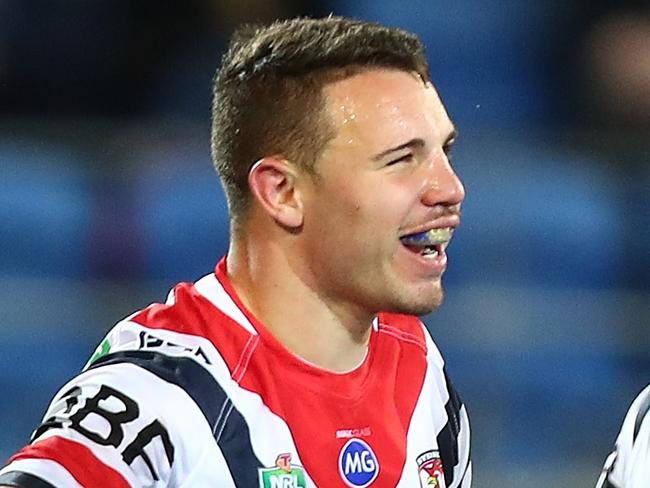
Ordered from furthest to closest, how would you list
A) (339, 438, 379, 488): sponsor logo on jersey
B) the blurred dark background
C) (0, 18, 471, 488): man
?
the blurred dark background < (339, 438, 379, 488): sponsor logo on jersey < (0, 18, 471, 488): man

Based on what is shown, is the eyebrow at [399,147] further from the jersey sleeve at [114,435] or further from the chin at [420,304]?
the jersey sleeve at [114,435]

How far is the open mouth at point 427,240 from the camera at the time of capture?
203 centimetres

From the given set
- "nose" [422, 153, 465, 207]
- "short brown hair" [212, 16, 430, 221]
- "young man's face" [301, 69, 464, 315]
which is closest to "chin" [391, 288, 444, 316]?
"young man's face" [301, 69, 464, 315]

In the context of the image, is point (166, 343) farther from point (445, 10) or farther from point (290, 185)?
point (445, 10)

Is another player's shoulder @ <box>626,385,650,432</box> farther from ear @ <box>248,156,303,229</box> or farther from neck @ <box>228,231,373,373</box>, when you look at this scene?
ear @ <box>248,156,303,229</box>

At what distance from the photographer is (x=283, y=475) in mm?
1998

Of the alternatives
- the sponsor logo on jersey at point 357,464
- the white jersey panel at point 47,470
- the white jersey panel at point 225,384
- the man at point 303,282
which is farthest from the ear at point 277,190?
the white jersey panel at point 47,470

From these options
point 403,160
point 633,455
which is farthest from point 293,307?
point 633,455

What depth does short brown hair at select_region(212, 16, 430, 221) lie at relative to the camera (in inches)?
81.0

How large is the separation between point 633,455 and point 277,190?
0.74 m

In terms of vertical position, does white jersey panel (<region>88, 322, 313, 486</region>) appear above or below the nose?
below

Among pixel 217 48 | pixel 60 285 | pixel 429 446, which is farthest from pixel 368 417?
pixel 217 48

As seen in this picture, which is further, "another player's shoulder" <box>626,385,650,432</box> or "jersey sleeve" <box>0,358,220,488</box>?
"another player's shoulder" <box>626,385,650,432</box>

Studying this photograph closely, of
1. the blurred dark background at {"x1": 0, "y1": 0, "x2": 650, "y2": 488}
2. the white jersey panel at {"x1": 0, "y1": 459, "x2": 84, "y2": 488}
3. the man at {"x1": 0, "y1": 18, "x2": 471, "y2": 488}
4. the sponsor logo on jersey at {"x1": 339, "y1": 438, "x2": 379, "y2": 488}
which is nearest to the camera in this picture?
the white jersey panel at {"x1": 0, "y1": 459, "x2": 84, "y2": 488}
